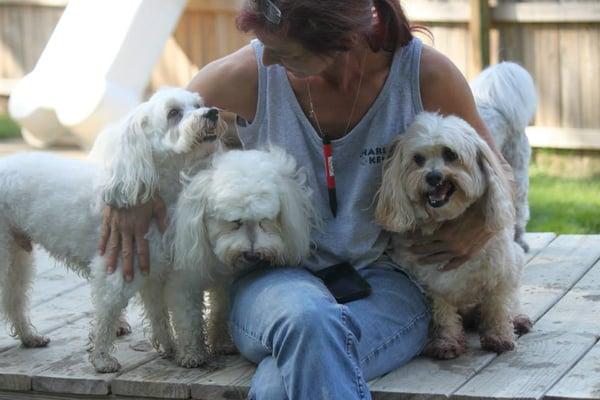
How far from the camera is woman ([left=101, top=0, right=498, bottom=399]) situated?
3.07 metres

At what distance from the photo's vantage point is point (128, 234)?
128 inches

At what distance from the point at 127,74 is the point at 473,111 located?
512 cm

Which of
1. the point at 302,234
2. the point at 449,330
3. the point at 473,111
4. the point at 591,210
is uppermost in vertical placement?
the point at 473,111

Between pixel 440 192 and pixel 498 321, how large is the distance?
430mm

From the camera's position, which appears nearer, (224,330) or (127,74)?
(224,330)

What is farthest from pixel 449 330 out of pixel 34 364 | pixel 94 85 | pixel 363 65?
pixel 94 85

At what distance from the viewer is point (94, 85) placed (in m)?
7.97

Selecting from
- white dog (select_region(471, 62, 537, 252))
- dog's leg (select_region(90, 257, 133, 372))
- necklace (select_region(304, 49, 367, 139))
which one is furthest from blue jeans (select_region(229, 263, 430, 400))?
white dog (select_region(471, 62, 537, 252))

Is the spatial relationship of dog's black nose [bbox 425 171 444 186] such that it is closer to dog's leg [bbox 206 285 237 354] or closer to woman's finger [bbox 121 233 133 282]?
dog's leg [bbox 206 285 237 354]

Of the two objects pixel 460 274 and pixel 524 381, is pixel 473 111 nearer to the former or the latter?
pixel 460 274

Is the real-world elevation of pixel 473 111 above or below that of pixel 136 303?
above

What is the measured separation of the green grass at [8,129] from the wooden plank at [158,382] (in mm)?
6415

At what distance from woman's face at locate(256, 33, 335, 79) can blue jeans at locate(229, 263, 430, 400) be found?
563 millimetres

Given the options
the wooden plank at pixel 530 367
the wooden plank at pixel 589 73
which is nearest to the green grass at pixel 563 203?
the wooden plank at pixel 589 73
